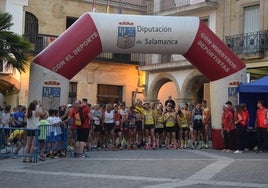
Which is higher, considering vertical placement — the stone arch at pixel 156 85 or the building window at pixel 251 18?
the building window at pixel 251 18

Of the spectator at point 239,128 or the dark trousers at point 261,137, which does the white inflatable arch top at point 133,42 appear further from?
the dark trousers at point 261,137

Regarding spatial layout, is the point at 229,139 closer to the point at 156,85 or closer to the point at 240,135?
the point at 240,135

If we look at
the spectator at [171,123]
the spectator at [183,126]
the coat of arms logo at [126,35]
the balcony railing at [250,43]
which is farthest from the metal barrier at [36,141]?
the balcony railing at [250,43]

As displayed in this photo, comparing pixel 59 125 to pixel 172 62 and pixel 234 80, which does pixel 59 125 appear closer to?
pixel 234 80

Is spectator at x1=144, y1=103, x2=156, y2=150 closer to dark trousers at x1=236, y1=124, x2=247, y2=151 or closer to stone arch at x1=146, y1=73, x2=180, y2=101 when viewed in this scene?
dark trousers at x1=236, y1=124, x2=247, y2=151

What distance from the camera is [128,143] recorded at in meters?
18.5

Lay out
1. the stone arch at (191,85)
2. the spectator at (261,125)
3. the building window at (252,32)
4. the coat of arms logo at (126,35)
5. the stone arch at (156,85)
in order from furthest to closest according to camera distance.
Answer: the stone arch at (156,85) < the stone arch at (191,85) < the building window at (252,32) < the spectator at (261,125) < the coat of arms logo at (126,35)

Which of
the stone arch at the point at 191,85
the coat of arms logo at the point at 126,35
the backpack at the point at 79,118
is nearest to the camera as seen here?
the backpack at the point at 79,118

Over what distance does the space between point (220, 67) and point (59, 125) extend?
5.92m

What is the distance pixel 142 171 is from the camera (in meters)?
11.8

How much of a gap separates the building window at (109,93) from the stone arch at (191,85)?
5.60 m

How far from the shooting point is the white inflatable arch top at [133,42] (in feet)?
50.3

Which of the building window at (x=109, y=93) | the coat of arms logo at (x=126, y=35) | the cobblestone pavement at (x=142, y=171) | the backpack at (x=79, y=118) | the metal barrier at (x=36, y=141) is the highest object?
the coat of arms logo at (x=126, y=35)

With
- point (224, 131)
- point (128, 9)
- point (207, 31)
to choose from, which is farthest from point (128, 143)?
point (128, 9)
